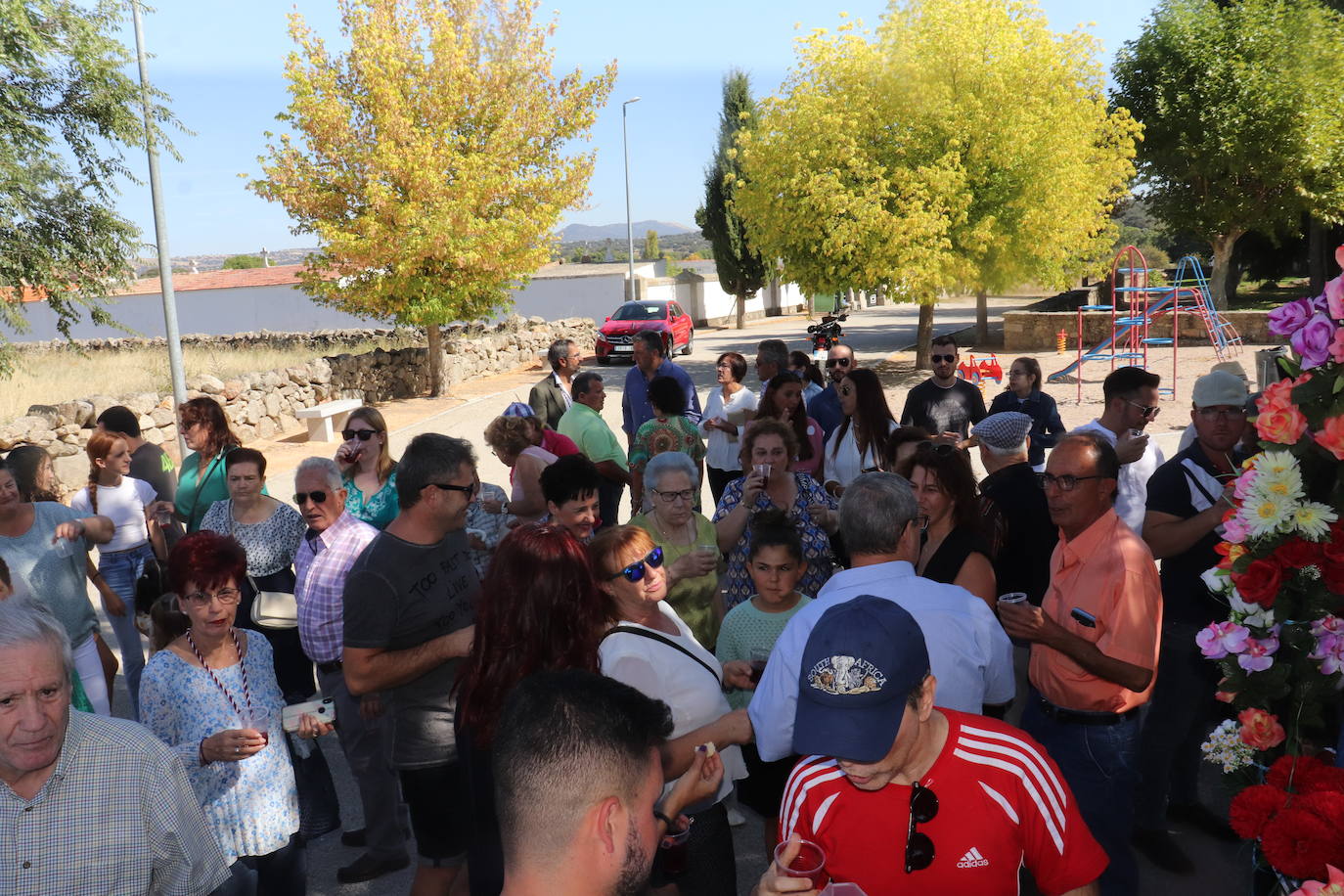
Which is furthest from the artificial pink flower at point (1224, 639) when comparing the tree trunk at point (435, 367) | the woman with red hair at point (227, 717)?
the tree trunk at point (435, 367)

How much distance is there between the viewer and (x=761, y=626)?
162 inches

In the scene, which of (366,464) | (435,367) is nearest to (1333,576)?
(366,464)

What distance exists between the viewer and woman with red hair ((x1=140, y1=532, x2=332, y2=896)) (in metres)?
3.55

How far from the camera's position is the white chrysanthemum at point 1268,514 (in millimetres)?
3082

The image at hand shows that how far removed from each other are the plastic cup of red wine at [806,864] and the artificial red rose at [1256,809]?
139cm

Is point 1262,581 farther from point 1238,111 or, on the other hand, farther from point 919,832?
point 1238,111

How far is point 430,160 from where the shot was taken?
69.1 feet

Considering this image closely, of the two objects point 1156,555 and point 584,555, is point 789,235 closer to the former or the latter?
point 1156,555

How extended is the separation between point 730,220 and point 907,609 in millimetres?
42546

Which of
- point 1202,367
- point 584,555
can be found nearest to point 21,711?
point 584,555

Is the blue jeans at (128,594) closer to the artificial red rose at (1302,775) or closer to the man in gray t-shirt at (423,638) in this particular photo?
the man in gray t-shirt at (423,638)

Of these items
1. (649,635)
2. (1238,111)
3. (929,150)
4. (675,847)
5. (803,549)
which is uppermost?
(1238,111)

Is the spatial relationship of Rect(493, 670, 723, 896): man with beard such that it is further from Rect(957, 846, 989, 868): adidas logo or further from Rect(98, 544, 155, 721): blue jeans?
Rect(98, 544, 155, 721): blue jeans

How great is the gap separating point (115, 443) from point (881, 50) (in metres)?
19.1
